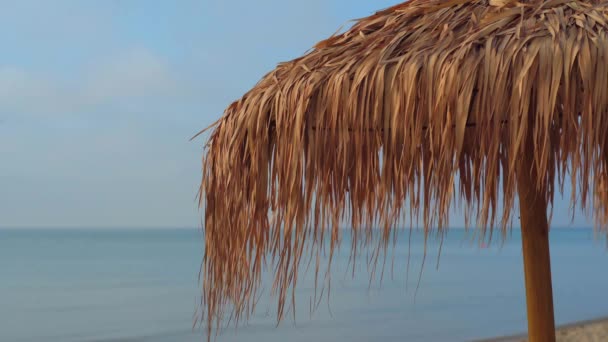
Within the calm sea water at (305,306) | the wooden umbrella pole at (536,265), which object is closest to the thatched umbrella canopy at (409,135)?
the wooden umbrella pole at (536,265)

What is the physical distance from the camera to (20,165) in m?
34.8

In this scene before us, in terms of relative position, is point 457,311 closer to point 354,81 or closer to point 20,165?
point 354,81

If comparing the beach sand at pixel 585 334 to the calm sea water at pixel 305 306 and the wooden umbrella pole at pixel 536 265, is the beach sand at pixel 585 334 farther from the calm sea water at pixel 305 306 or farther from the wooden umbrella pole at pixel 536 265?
the wooden umbrella pole at pixel 536 265

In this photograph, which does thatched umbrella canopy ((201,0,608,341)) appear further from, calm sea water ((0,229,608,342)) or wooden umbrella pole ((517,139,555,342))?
calm sea water ((0,229,608,342))

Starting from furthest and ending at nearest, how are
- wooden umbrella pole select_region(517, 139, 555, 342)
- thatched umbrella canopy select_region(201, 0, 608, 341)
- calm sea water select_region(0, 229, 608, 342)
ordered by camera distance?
calm sea water select_region(0, 229, 608, 342)
wooden umbrella pole select_region(517, 139, 555, 342)
thatched umbrella canopy select_region(201, 0, 608, 341)

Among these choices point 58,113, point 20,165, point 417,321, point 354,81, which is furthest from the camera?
point 20,165

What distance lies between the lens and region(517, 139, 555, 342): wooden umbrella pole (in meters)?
2.40

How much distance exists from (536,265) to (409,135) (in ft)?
2.54

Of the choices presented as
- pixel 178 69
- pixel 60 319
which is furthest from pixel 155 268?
pixel 178 69

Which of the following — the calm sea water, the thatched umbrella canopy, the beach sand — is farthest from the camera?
the calm sea water

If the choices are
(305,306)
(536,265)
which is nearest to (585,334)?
(536,265)

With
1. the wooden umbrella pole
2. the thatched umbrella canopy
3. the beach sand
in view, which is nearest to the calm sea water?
the beach sand

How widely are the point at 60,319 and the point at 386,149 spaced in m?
10.1

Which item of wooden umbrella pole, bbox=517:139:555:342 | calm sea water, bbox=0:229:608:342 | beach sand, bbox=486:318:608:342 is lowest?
calm sea water, bbox=0:229:608:342
